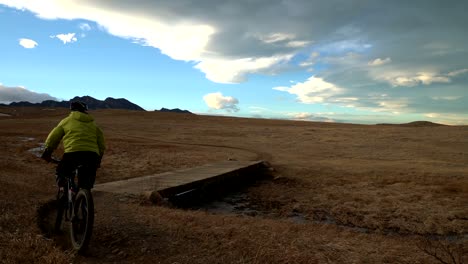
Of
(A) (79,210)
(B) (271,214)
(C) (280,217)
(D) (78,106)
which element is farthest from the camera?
(B) (271,214)

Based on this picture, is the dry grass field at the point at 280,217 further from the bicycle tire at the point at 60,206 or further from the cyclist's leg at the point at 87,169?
the cyclist's leg at the point at 87,169

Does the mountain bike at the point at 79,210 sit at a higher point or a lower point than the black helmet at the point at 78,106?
lower

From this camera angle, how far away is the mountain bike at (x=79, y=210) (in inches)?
215

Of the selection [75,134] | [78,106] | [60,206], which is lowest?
[60,206]

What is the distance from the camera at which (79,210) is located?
19.0 ft

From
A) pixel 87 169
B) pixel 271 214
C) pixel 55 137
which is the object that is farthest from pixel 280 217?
pixel 55 137

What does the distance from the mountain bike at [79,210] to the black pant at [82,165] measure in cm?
3

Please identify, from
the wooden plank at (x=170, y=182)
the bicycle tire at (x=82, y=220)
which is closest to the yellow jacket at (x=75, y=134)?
the bicycle tire at (x=82, y=220)

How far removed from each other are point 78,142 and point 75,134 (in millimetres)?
123

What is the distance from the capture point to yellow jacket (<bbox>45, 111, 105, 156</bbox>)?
233 inches

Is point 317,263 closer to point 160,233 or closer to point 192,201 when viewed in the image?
point 160,233

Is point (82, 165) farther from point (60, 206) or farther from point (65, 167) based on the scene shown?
point (60, 206)

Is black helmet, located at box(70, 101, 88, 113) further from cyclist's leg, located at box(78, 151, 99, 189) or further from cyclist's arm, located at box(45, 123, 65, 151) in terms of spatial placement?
cyclist's leg, located at box(78, 151, 99, 189)

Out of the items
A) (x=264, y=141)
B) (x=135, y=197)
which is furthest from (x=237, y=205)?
(x=264, y=141)
